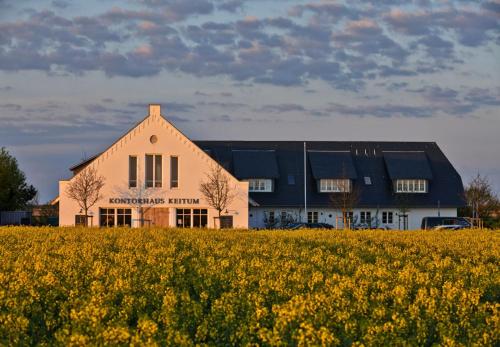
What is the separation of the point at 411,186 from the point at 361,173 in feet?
16.4

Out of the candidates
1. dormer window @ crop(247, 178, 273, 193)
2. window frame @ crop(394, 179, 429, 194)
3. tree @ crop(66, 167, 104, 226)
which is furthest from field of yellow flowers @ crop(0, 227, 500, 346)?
window frame @ crop(394, 179, 429, 194)

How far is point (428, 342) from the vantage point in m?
13.5

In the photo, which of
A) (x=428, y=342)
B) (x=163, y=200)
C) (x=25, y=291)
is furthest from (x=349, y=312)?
(x=163, y=200)

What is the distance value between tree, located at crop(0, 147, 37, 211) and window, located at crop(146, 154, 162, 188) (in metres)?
21.3

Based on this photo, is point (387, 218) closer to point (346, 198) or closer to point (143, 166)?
point (346, 198)

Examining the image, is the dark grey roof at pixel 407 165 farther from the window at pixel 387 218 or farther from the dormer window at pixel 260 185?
the dormer window at pixel 260 185

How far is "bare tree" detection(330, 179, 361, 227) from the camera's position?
78.3m

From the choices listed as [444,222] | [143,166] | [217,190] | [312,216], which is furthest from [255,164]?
[444,222]

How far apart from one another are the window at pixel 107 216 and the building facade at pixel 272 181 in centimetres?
8

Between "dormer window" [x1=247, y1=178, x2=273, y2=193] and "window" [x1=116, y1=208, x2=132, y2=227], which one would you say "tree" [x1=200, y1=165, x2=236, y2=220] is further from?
A: "dormer window" [x1=247, y1=178, x2=273, y2=193]

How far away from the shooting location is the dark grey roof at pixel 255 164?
82.3 metres

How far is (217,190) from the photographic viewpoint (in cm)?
6800

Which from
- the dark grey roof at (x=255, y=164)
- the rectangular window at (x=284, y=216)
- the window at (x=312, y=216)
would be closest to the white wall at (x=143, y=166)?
the rectangular window at (x=284, y=216)

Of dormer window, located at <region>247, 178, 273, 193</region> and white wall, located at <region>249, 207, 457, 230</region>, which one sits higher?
dormer window, located at <region>247, 178, 273, 193</region>
